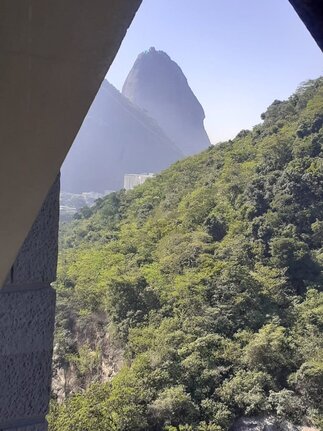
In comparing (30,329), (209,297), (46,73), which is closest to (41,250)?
(30,329)

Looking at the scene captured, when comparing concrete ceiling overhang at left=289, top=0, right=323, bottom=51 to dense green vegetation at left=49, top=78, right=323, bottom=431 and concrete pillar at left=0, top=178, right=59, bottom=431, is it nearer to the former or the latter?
concrete pillar at left=0, top=178, right=59, bottom=431

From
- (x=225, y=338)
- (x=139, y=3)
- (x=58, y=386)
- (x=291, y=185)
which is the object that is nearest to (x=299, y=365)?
(x=225, y=338)

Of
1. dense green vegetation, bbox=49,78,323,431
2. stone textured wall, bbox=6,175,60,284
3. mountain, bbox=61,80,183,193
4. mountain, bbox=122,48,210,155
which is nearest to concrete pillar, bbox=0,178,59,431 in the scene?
stone textured wall, bbox=6,175,60,284

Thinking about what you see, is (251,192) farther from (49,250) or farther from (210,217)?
(49,250)

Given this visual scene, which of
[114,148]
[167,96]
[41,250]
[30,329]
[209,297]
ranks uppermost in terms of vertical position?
[167,96]

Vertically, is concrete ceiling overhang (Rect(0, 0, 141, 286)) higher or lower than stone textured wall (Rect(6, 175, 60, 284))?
lower

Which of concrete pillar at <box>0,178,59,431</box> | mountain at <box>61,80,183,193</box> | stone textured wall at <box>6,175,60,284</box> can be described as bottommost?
concrete pillar at <box>0,178,59,431</box>

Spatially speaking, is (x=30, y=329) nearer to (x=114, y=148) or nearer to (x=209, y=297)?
(x=209, y=297)
